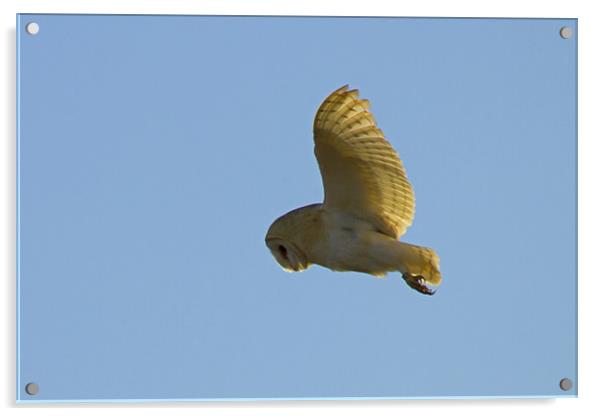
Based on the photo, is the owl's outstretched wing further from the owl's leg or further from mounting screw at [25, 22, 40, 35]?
mounting screw at [25, 22, 40, 35]

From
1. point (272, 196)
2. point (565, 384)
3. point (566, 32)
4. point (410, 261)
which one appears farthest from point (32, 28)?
point (565, 384)

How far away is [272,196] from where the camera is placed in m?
3.01

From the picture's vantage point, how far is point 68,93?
2957 millimetres

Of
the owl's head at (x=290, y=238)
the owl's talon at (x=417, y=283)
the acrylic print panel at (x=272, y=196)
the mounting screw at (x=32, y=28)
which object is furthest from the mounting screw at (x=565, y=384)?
the mounting screw at (x=32, y=28)

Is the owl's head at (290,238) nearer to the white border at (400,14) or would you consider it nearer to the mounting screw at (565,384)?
the white border at (400,14)

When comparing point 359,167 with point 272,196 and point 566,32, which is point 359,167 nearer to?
point 272,196

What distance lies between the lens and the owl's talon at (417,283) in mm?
3019

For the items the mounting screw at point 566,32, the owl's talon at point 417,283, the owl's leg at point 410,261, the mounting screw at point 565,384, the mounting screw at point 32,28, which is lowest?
the mounting screw at point 565,384

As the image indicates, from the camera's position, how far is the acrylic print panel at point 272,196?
2936 mm

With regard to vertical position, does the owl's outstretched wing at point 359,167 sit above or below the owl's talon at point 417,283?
above

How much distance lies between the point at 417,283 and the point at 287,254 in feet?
1.04

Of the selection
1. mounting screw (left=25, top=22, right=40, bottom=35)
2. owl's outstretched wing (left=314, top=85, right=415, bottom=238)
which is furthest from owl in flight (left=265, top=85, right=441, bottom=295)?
mounting screw (left=25, top=22, right=40, bottom=35)

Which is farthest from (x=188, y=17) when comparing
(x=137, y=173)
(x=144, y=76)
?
(x=137, y=173)

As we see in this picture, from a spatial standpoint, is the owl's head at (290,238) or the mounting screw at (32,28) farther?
the owl's head at (290,238)
